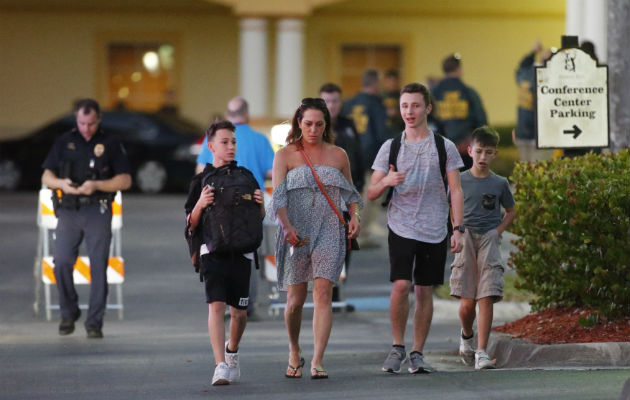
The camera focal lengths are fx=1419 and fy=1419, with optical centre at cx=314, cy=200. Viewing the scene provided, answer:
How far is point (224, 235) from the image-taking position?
8672 mm

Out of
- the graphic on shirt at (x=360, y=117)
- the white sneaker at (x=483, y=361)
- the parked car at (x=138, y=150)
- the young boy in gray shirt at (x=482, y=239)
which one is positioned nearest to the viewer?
the white sneaker at (x=483, y=361)

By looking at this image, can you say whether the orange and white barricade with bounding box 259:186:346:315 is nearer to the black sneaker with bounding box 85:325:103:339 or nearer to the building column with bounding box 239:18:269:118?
the black sneaker with bounding box 85:325:103:339

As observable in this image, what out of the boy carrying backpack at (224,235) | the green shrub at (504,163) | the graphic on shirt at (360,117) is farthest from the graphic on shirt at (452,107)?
the green shrub at (504,163)

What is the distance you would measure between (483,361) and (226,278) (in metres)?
1.81

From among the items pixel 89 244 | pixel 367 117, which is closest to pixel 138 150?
pixel 367 117

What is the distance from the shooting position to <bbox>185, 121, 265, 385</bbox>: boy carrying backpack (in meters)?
8.70

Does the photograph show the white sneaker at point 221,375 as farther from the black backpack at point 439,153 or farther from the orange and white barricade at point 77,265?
the orange and white barricade at point 77,265

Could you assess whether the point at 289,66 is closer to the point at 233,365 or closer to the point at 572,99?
the point at 572,99

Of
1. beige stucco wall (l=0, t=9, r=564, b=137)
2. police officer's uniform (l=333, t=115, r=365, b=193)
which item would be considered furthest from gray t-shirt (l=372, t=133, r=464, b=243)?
beige stucco wall (l=0, t=9, r=564, b=137)

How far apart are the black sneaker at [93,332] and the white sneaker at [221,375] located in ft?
8.26

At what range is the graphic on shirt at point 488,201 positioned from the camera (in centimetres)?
947

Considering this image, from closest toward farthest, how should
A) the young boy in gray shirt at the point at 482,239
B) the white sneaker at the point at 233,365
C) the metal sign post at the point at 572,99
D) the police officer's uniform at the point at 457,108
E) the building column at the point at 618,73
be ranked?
the white sneaker at the point at 233,365
the young boy in gray shirt at the point at 482,239
the building column at the point at 618,73
the metal sign post at the point at 572,99
the police officer's uniform at the point at 457,108

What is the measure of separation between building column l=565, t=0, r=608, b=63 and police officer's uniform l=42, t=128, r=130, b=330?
724 cm

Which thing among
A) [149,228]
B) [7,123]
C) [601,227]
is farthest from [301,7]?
[601,227]
